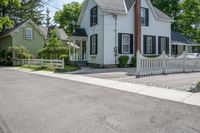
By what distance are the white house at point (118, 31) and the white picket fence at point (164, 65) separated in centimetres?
654

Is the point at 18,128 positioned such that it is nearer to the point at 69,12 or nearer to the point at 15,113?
the point at 15,113

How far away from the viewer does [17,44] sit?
3412 centimetres

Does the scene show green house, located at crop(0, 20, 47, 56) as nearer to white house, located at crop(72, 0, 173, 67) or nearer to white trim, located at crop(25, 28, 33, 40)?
white trim, located at crop(25, 28, 33, 40)

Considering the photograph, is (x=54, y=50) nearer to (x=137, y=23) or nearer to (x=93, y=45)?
(x=93, y=45)

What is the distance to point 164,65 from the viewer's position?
15.1m

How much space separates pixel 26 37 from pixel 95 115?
105 feet

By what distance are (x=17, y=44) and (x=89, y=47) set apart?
51.8ft

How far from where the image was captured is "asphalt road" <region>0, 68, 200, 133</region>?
4832mm

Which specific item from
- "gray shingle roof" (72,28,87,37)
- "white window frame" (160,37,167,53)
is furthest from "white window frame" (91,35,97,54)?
"white window frame" (160,37,167,53)

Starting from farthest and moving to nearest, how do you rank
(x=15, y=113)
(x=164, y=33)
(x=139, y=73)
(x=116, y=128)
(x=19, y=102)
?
(x=164, y=33) < (x=139, y=73) < (x=19, y=102) < (x=15, y=113) < (x=116, y=128)

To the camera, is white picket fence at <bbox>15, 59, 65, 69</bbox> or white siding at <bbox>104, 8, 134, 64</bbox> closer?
white picket fence at <bbox>15, 59, 65, 69</bbox>

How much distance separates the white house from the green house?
43.5ft

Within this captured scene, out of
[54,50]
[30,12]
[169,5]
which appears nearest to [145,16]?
[54,50]

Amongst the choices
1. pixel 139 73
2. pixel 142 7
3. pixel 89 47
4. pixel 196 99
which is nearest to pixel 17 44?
pixel 89 47
